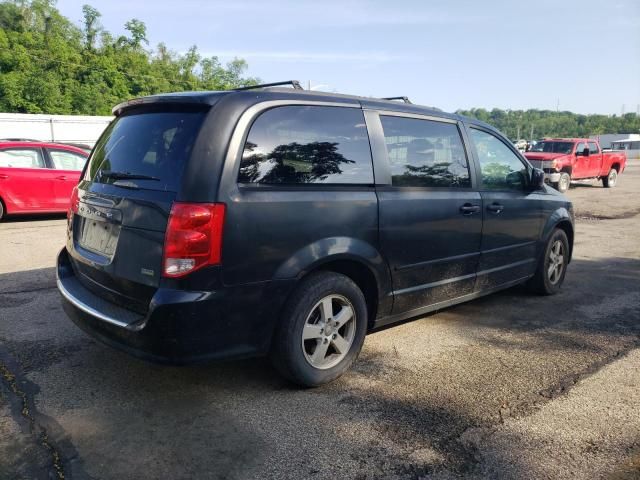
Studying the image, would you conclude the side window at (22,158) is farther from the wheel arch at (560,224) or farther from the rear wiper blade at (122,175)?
the wheel arch at (560,224)

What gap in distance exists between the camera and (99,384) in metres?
3.43

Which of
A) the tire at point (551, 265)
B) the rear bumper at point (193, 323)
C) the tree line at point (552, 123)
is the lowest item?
the tire at point (551, 265)

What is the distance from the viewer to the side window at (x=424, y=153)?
390 cm

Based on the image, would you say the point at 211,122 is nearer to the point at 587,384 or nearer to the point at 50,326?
the point at 50,326

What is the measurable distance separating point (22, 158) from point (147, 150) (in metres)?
8.07

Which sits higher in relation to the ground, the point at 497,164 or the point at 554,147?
the point at 554,147

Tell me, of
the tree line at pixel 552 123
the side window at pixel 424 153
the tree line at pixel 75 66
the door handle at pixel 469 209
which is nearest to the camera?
the side window at pixel 424 153

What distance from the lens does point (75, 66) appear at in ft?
155

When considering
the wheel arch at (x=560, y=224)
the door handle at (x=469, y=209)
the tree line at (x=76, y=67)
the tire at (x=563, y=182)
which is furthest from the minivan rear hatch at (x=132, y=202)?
the tree line at (x=76, y=67)

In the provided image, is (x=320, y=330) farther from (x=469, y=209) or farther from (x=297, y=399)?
(x=469, y=209)

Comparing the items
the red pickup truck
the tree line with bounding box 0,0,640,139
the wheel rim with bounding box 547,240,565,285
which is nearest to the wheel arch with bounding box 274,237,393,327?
the wheel rim with bounding box 547,240,565,285

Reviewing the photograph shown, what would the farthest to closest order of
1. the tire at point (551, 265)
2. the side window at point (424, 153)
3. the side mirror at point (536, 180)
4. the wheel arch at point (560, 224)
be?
the tire at point (551, 265) < the wheel arch at point (560, 224) < the side mirror at point (536, 180) < the side window at point (424, 153)

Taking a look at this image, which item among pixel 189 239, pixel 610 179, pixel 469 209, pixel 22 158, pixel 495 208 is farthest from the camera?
pixel 610 179

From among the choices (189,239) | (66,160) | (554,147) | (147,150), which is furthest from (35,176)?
(554,147)
